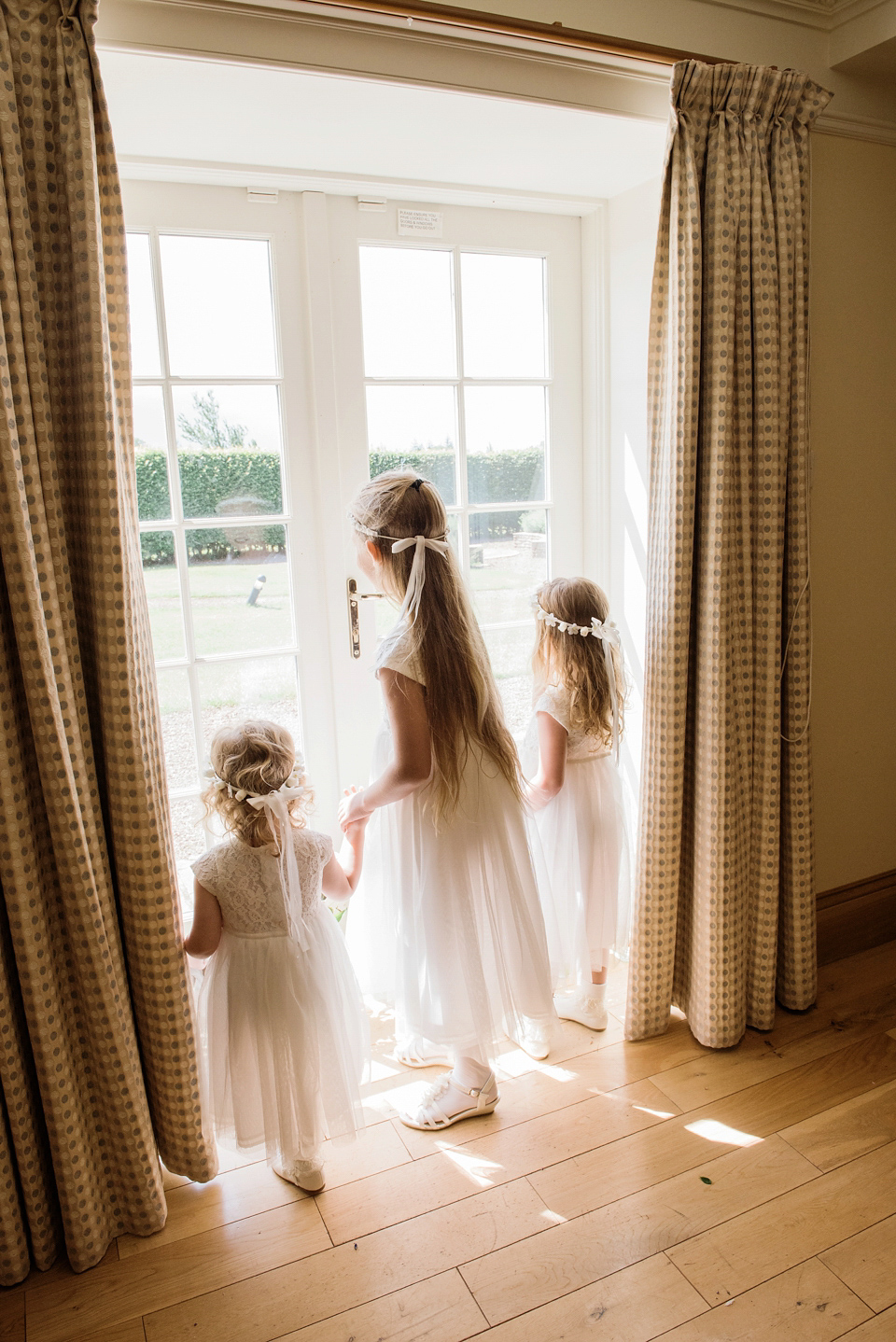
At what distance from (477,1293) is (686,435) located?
1.68 m

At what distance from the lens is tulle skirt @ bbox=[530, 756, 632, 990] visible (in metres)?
2.06

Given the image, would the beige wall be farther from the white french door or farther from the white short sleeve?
the white short sleeve

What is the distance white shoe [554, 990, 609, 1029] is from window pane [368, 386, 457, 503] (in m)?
1.32

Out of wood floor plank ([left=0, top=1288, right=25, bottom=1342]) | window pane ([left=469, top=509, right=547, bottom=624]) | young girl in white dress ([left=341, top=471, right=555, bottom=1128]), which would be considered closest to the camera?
wood floor plank ([left=0, top=1288, right=25, bottom=1342])

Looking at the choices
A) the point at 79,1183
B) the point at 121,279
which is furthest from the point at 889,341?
the point at 79,1183

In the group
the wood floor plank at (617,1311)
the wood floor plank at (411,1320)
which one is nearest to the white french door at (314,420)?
the wood floor plank at (411,1320)

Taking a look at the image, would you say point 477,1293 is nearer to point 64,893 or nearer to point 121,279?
point 64,893

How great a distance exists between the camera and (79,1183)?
60.3 inches

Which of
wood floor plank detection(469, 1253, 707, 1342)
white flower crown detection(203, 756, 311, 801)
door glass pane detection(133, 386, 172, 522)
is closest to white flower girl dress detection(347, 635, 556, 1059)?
white flower crown detection(203, 756, 311, 801)

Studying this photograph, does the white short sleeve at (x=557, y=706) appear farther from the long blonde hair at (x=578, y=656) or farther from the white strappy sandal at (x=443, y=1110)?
the white strappy sandal at (x=443, y=1110)

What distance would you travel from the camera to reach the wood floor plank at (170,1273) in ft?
4.84

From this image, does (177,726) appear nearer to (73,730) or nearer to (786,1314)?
(73,730)

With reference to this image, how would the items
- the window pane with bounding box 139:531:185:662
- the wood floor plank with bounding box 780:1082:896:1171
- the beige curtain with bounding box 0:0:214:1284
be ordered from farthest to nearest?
1. the window pane with bounding box 139:531:185:662
2. the wood floor plank with bounding box 780:1082:896:1171
3. the beige curtain with bounding box 0:0:214:1284

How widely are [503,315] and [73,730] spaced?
5.05 ft
